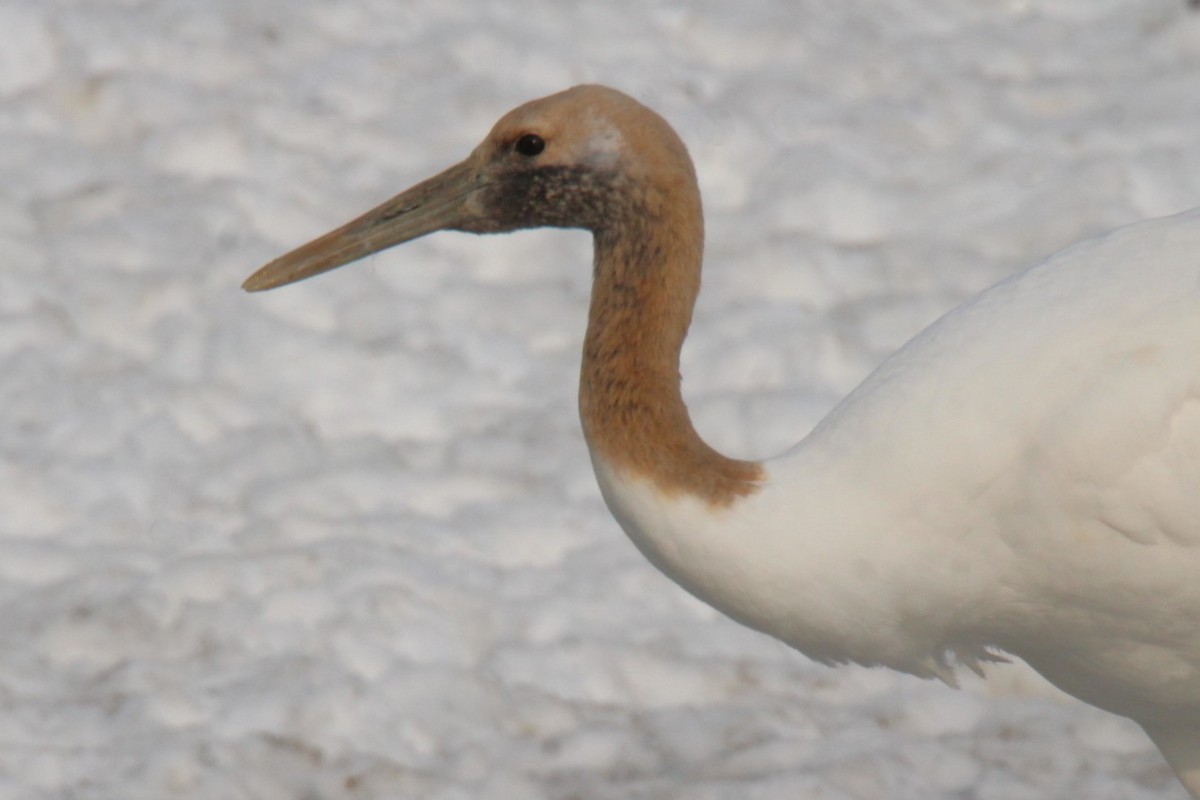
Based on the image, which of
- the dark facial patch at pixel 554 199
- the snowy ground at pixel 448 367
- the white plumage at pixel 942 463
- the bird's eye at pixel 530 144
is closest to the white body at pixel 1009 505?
the white plumage at pixel 942 463

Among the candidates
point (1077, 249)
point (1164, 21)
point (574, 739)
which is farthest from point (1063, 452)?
point (1164, 21)

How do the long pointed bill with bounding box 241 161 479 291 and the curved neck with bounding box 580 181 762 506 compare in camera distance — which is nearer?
the curved neck with bounding box 580 181 762 506

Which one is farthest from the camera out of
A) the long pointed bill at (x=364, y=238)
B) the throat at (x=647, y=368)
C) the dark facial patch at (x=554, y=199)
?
the long pointed bill at (x=364, y=238)

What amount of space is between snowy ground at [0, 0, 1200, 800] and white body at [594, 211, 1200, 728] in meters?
0.98

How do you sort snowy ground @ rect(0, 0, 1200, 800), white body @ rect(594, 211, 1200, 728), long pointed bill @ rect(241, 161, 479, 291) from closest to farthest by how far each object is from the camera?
white body @ rect(594, 211, 1200, 728), long pointed bill @ rect(241, 161, 479, 291), snowy ground @ rect(0, 0, 1200, 800)

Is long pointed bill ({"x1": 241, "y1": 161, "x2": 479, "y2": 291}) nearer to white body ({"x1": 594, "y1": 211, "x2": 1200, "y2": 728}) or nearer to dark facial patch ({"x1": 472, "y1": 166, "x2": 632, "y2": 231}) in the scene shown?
dark facial patch ({"x1": 472, "y1": 166, "x2": 632, "y2": 231})

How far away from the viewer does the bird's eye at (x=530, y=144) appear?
11.8ft

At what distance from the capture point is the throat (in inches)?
132

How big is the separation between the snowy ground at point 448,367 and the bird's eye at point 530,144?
5.05 ft

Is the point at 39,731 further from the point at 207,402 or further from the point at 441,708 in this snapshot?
the point at 207,402

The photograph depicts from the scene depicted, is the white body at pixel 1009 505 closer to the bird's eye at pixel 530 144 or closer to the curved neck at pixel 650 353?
the curved neck at pixel 650 353

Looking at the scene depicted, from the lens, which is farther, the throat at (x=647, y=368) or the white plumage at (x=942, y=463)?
the throat at (x=647, y=368)

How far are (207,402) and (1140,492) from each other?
3018 millimetres

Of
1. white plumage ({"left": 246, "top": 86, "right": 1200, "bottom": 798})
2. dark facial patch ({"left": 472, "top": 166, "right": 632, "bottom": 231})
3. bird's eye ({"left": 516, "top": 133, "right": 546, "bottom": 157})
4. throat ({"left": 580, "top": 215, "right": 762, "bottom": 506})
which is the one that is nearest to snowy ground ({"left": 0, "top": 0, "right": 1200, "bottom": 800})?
white plumage ({"left": 246, "top": 86, "right": 1200, "bottom": 798})
